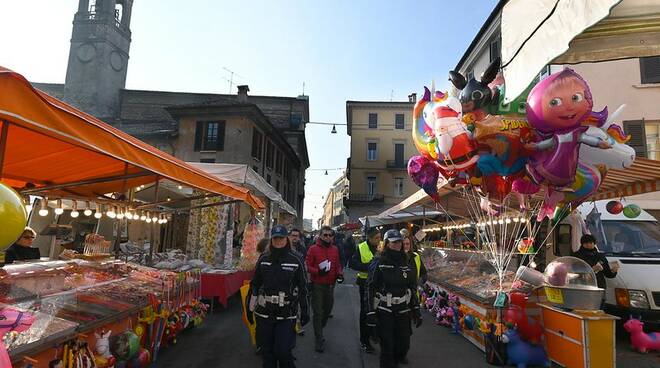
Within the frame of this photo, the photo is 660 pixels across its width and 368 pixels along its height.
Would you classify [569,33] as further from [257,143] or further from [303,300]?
[257,143]

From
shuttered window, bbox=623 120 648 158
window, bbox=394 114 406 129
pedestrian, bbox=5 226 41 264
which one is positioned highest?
window, bbox=394 114 406 129

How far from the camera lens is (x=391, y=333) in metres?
5.26

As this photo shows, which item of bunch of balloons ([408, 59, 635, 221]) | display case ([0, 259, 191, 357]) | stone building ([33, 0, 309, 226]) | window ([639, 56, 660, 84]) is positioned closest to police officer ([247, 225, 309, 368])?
display case ([0, 259, 191, 357])

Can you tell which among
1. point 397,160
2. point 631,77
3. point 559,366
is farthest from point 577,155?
point 397,160

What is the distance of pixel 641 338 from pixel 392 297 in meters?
4.36

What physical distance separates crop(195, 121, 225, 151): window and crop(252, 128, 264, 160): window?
2119mm

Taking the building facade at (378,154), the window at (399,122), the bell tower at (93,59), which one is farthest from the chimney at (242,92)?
the window at (399,122)

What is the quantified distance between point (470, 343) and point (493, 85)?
438 centimetres

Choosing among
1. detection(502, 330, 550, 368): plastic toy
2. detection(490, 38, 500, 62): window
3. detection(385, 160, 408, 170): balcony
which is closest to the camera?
detection(502, 330, 550, 368): plastic toy

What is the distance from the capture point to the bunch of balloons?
161 inches

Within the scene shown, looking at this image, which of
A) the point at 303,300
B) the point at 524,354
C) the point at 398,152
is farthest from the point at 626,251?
the point at 398,152

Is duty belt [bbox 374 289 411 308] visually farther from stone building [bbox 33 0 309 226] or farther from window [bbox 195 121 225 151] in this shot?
window [bbox 195 121 225 151]

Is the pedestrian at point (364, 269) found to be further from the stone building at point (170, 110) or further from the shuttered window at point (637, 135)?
the stone building at point (170, 110)

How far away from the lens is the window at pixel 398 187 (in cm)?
4565
